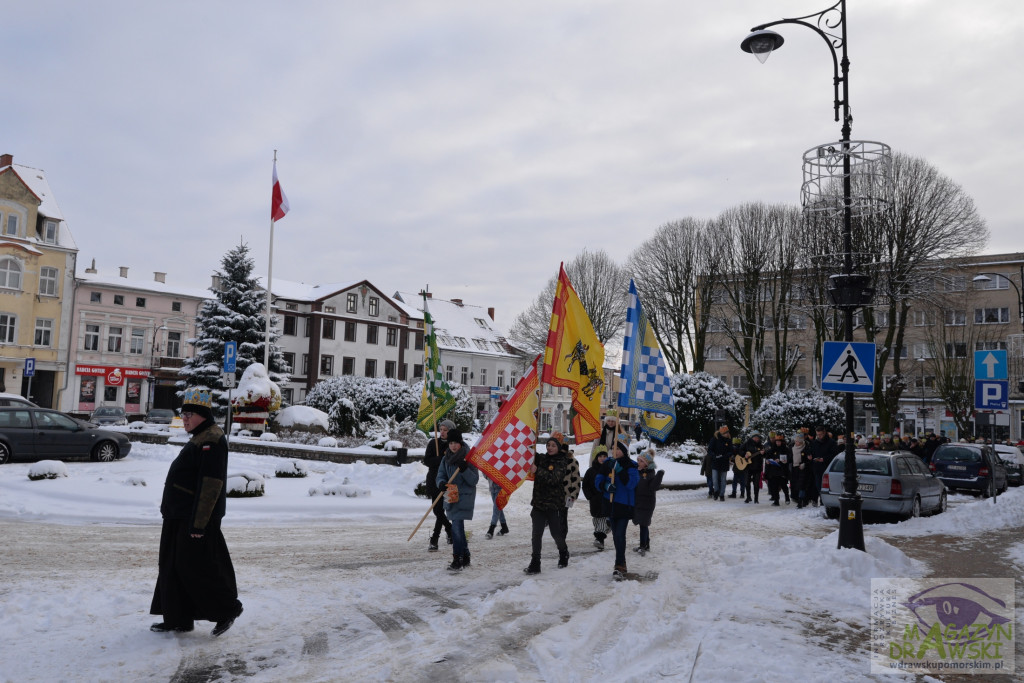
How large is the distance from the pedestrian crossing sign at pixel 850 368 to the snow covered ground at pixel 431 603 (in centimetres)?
221

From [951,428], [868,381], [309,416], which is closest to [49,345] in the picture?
[309,416]

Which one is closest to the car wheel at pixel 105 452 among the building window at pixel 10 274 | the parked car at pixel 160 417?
the parked car at pixel 160 417

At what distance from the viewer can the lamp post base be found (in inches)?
410

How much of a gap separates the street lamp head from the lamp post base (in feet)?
22.2

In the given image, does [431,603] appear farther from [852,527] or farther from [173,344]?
[173,344]

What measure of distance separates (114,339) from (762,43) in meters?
52.5

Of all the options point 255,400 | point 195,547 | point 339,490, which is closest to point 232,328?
point 255,400

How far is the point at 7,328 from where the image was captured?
155 feet

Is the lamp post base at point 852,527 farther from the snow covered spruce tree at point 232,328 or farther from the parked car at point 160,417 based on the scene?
the parked car at point 160,417

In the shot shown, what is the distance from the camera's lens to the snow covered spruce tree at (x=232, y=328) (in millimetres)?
39500

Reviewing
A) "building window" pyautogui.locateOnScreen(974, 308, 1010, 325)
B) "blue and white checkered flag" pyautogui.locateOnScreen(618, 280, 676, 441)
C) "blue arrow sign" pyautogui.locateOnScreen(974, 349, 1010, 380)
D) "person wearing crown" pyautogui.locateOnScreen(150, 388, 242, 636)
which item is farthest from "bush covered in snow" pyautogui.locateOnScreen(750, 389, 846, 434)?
"building window" pyautogui.locateOnScreen(974, 308, 1010, 325)

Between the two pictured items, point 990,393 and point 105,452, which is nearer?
point 990,393

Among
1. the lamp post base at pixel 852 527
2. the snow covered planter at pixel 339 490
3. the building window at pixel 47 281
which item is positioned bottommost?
the snow covered planter at pixel 339 490

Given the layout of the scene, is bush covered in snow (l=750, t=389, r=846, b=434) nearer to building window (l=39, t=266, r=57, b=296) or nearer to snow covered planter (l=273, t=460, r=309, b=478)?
snow covered planter (l=273, t=460, r=309, b=478)
